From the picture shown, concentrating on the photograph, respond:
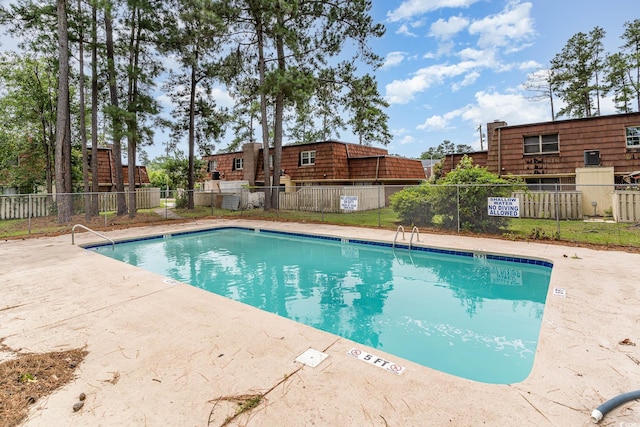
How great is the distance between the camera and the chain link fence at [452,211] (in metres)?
9.91

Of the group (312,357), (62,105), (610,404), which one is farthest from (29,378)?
(62,105)

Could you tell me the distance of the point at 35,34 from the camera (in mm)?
14141

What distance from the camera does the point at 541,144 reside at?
1545 centimetres

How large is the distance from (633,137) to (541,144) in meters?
3.37

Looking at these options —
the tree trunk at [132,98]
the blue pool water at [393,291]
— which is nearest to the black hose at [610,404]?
the blue pool water at [393,291]

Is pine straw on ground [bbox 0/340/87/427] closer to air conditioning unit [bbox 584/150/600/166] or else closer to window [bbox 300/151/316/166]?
window [bbox 300/151/316/166]

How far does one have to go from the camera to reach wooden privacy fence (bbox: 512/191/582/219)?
12.8 meters

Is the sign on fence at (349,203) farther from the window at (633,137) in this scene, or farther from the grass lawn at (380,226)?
the window at (633,137)

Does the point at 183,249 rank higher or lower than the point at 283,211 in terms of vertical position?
lower

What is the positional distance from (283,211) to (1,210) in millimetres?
14317

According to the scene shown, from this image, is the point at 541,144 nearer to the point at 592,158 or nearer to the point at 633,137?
the point at 592,158

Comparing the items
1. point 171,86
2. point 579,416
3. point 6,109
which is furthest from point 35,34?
point 579,416

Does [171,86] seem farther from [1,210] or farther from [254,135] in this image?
[254,135]

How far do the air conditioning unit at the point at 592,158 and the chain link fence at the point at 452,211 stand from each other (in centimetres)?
122
